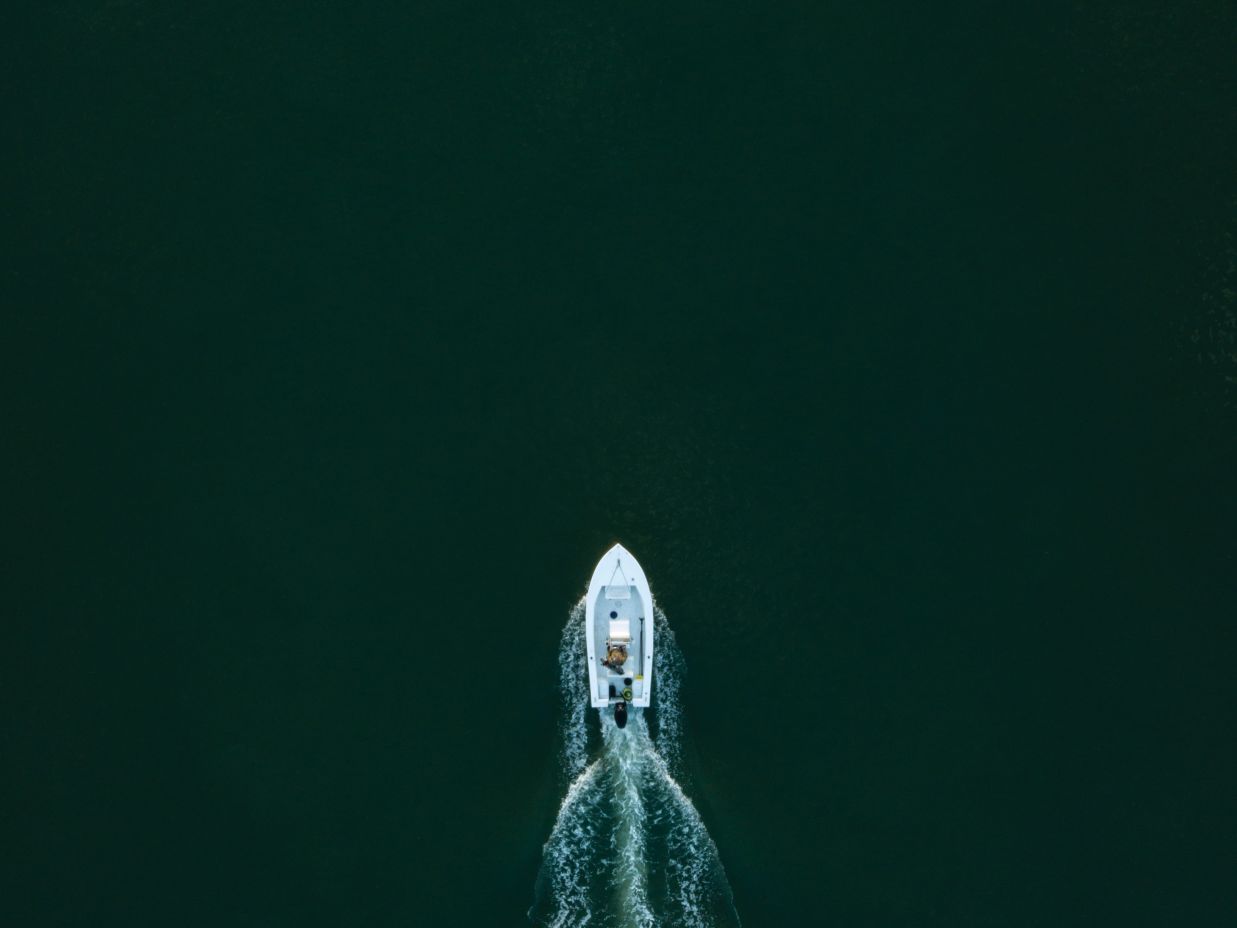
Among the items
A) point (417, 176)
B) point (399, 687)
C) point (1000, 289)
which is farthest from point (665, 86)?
point (399, 687)

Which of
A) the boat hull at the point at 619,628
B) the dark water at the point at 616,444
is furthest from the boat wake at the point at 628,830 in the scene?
the dark water at the point at 616,444

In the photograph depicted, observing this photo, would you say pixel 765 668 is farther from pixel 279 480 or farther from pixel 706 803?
pixel 279 480

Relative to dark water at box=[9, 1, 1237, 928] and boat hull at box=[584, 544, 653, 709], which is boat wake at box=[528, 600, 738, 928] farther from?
dark water at box=[9, 1, 1237, 928]

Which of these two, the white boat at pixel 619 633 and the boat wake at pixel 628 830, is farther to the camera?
the white boat at pixel 619 633

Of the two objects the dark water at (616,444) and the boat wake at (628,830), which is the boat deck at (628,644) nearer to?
the boat wake at (628,830)

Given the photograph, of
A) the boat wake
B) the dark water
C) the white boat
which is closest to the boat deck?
the white boat

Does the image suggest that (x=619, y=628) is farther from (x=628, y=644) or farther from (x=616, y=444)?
(x=616, y=444)
